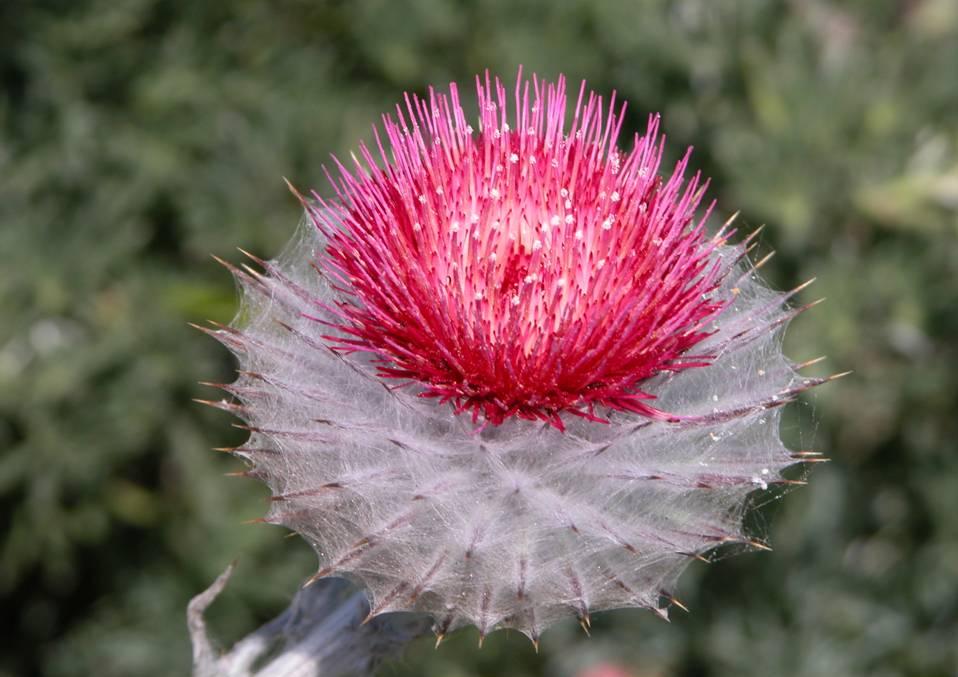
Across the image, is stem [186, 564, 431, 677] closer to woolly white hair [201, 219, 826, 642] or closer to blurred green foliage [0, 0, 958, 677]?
woolly white hair [201, 219, 826, 642]

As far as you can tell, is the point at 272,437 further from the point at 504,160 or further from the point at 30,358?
the point at 30,358

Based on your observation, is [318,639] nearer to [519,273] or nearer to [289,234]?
[519,273]

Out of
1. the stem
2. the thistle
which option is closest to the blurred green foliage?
the stem

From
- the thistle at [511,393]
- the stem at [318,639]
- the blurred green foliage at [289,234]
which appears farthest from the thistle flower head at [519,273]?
the blurred green foliage at [289,234]

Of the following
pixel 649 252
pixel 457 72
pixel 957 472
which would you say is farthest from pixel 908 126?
pixel 649 252

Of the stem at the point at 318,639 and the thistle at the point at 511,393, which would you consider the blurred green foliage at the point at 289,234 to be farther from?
the thistle at the point at 511,393

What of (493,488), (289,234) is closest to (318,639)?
(493,488)
